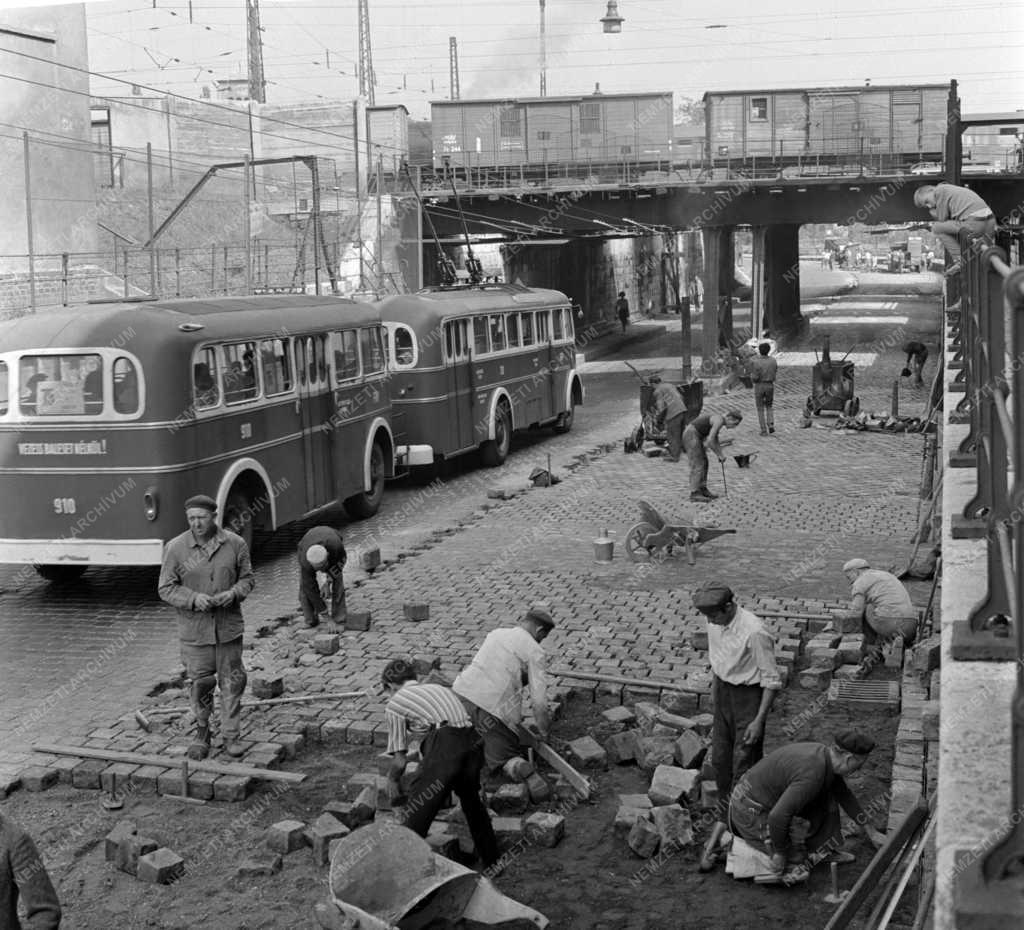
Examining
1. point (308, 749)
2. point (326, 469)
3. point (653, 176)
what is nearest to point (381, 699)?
point (308, 749)

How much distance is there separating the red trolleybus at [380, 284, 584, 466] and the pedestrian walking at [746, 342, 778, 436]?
3.90 metres

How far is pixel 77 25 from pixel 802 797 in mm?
35808

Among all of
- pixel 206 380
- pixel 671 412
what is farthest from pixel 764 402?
pixel 206 380

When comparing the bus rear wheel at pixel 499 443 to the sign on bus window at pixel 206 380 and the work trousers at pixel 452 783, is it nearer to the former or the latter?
the sign on bus window at pixel 206 380

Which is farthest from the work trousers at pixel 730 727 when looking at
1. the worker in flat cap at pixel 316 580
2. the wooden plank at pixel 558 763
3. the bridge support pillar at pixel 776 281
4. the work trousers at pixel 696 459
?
the bridge support pillar at pixel 776 281

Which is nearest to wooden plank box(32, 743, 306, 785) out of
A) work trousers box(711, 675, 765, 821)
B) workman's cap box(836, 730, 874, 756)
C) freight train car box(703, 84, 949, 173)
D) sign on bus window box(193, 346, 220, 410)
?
work trousers box(711, 675, 765, 821)

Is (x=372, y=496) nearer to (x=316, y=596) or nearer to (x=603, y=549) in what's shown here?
(x=603, y=549)

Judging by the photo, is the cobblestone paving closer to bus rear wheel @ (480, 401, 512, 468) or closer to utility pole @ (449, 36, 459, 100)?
bus rear wheel @ (480, 401, 512, 468)

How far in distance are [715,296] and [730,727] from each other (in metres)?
30.2

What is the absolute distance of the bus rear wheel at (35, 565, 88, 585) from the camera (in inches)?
573

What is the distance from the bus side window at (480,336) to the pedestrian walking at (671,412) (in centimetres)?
291

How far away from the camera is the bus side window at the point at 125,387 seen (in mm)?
13255

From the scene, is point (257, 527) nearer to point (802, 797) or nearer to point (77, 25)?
point (802, 797)

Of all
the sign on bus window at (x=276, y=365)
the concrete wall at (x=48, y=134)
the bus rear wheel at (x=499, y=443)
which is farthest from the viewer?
the concrete wall at (x=48, y=134)
